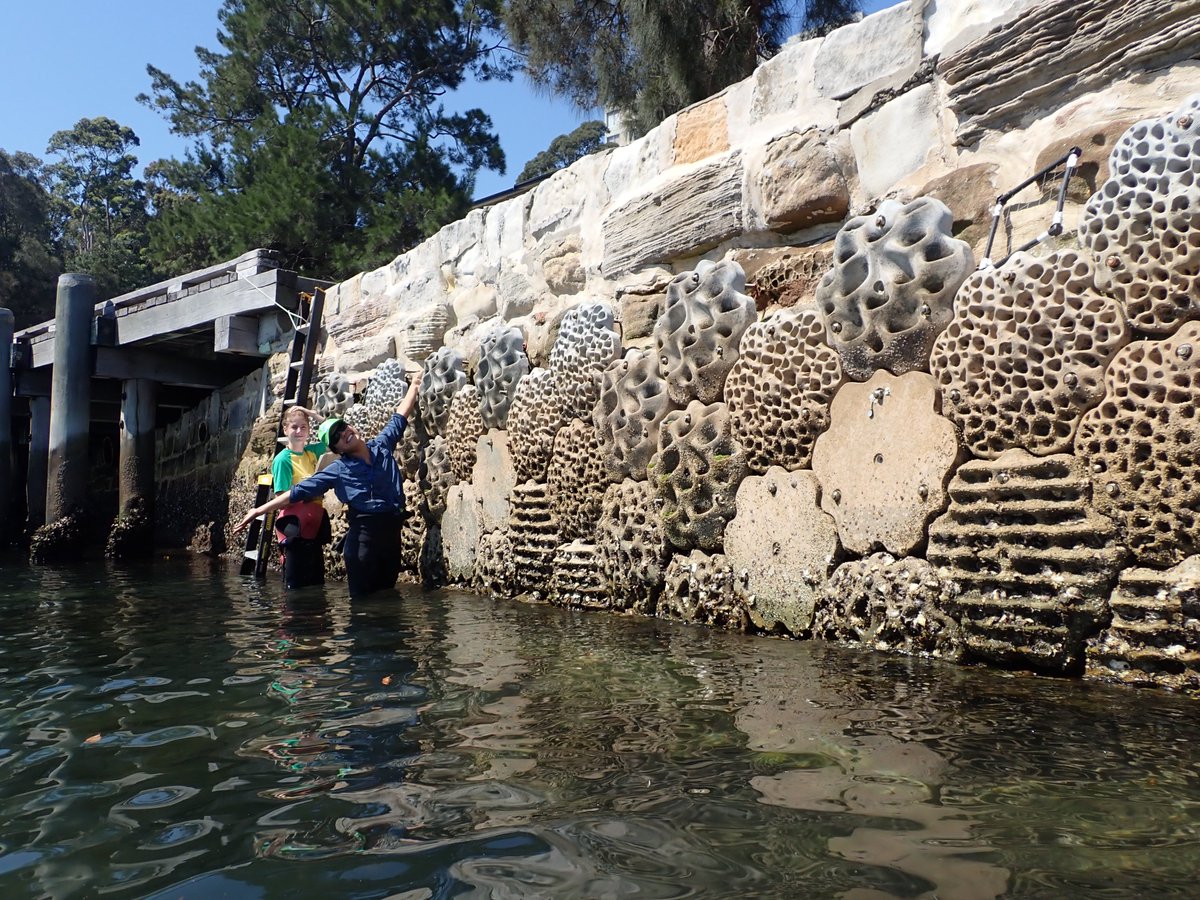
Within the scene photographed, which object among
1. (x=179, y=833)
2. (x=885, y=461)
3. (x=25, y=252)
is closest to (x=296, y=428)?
(x=885, y=461)

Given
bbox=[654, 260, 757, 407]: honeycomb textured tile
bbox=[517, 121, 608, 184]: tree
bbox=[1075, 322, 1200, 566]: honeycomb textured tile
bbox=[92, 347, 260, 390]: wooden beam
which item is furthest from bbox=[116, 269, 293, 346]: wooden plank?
bbox=[517, 121, 608, 184]: tree

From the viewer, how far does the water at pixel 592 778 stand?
4.81ft

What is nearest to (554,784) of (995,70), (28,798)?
(28,798)

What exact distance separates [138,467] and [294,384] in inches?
133

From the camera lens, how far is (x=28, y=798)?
1919 mm

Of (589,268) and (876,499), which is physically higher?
(589,268)

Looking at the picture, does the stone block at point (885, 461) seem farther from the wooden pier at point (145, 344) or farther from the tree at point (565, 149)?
the tree at point (565, 149)

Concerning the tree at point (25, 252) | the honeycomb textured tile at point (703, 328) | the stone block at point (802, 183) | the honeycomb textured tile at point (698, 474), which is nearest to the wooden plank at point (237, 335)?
the honeycomb textured tile at point (703, 328)

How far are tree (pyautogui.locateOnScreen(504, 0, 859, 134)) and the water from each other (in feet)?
28.4

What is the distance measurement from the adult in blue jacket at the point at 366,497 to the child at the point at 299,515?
17.9 inches

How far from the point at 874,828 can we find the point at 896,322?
209 centimetres

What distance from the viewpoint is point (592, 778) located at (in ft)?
6.31

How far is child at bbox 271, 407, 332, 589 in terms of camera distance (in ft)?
20.2

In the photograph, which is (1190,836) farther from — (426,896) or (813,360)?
(813,360)
